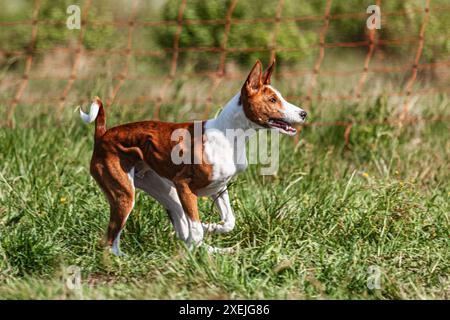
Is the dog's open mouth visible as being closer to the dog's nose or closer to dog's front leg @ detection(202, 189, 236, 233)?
the dog's nose

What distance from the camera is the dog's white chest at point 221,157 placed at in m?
4.75

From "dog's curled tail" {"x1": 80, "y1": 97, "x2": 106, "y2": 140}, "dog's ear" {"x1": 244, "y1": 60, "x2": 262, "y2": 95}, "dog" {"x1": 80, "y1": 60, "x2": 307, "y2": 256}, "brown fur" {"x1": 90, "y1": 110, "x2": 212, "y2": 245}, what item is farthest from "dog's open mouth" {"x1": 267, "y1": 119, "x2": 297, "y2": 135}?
"dog's curled tail" {"x1": 80, "y1": 97, "x2": 106, "y2": 140}

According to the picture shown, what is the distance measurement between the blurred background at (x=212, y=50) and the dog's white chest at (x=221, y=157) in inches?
135

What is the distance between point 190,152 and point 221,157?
16 centimetres

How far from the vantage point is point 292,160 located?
695 centimetres

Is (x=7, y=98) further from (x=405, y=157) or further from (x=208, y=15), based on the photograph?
(x=405, y=157)

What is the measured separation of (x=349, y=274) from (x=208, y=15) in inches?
216

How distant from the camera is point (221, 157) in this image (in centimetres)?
475

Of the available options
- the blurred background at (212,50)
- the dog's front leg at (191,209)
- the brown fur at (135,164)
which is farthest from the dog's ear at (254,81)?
the blurred background at (212,50)

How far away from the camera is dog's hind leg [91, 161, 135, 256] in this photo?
15.9 feet

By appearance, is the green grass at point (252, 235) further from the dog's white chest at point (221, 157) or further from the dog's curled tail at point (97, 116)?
the dog's curled tail at point (97, 116)

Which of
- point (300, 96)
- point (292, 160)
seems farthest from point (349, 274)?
point (300, 96)

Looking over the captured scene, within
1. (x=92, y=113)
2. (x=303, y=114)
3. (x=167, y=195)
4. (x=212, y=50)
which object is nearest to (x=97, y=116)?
(x=92, y=113)

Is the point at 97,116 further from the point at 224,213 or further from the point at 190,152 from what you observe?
the point at 224,213
